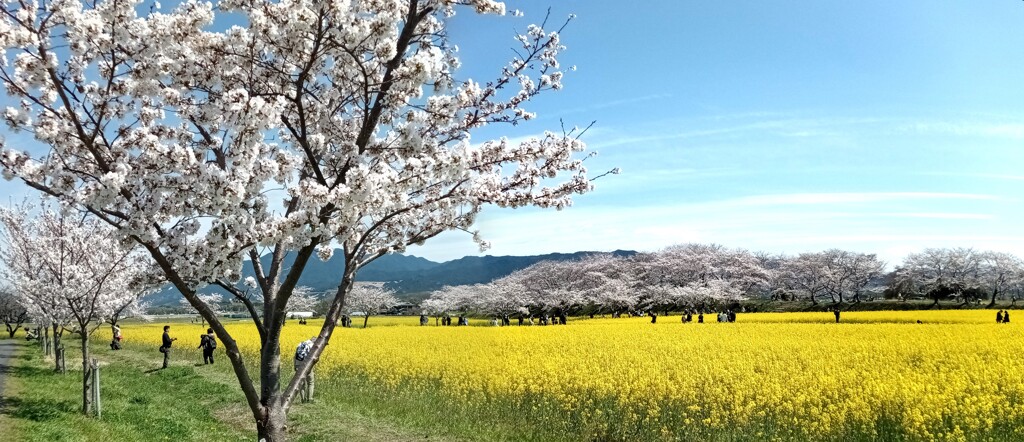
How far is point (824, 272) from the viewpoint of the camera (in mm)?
81125

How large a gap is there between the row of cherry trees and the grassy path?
54.8 metres

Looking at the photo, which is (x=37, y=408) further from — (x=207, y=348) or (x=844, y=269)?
(x=844, y=269)

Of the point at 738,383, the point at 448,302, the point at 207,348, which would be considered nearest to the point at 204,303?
the point at 738,383

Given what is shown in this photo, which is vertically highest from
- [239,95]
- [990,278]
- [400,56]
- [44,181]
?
[400,56]

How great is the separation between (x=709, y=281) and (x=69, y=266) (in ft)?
214

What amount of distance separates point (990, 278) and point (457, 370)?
3265 inches

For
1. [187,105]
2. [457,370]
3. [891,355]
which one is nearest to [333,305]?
[187,105]

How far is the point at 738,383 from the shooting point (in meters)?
13.0

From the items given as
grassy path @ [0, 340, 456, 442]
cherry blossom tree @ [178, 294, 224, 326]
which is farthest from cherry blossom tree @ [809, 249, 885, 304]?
grassy path @ [0, 340, 456, 442]

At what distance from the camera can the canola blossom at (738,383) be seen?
10.5m

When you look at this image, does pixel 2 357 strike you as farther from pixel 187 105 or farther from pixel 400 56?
pixel 400 56

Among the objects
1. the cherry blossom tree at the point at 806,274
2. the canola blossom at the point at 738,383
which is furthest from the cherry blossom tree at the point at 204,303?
the cherry blossom tree at the point at 806,274

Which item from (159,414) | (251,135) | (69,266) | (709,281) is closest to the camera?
(251,135)

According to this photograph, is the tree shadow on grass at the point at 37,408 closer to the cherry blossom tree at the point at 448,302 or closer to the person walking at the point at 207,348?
the person walking at the point at 207,348
